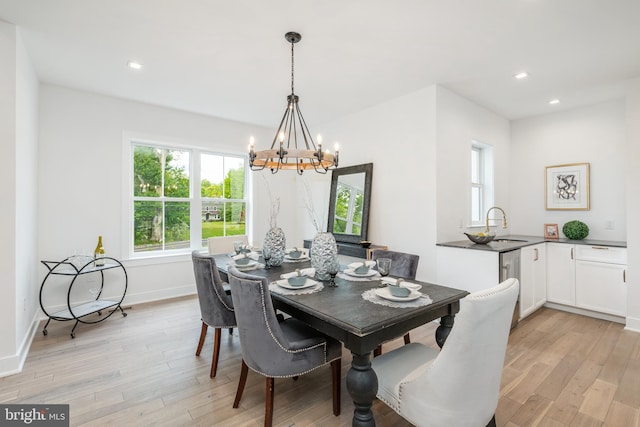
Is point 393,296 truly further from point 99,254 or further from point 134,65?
point 99,254

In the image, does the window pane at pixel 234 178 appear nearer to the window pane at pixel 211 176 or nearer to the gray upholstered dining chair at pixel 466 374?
the window pane at pixel 211 176

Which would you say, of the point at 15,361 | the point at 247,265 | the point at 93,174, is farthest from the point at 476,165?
the point at 15,361

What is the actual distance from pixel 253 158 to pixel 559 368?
316 centimetres

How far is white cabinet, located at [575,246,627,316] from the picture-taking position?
343 centimetres

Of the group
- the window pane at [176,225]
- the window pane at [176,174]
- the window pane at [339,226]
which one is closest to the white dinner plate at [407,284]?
the window pane at [339,226]

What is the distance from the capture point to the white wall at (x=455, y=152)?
363 centimetres

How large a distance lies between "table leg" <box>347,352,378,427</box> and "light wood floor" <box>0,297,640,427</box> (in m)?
0.46

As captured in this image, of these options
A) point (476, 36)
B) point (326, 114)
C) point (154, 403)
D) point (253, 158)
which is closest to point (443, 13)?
point (476, 36)

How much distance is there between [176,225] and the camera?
15.3ft

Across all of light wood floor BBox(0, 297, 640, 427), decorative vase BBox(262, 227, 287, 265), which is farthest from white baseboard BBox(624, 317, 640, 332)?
decorative vase BBox(262, 227, 287, 265)

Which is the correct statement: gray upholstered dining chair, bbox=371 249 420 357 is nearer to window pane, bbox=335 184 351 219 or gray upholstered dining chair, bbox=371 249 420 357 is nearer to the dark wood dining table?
the dark wood dining table

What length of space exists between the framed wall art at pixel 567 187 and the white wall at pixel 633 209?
0.92m

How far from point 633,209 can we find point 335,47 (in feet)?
11.8

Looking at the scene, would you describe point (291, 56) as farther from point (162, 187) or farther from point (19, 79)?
point (162, 187)
